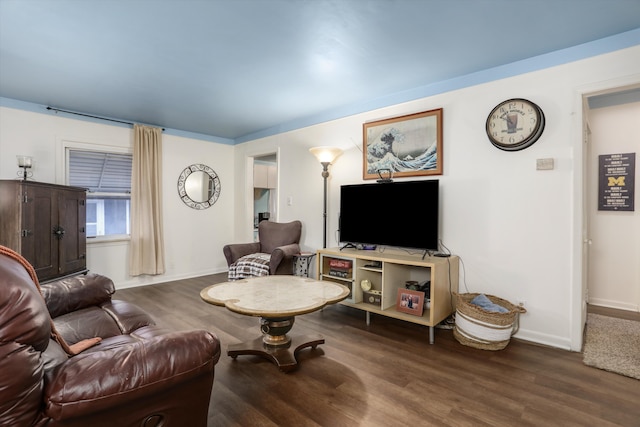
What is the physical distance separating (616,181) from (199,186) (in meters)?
5.69

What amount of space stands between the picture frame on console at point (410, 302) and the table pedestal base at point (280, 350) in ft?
2.70

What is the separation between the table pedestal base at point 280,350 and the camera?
2.17 metres

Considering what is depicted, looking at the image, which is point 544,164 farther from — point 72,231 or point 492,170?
point 72,231

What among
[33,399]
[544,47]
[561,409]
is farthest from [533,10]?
[33,399]

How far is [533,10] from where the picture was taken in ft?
6.59

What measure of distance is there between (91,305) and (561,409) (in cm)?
290

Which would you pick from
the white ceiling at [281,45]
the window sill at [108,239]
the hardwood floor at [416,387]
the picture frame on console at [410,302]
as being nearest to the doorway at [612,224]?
the white ceiling at [281,45]

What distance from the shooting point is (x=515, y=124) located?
2.69 metres

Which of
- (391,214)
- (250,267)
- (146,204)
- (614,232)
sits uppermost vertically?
(146,204)

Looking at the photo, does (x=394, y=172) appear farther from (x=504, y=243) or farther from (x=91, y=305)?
(x=91, y=305)

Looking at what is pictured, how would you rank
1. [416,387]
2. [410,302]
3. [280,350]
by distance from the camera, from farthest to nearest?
[410,302] < [280,350] < [416,387]

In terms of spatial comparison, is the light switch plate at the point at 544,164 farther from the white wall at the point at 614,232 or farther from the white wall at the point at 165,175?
the white wall at the point at 165,175

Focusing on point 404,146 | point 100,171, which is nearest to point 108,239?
point 100,171

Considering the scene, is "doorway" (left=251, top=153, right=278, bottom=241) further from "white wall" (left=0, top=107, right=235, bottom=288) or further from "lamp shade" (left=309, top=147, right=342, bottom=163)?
"lamp shade" (left=309, top=147, right=342, bottom=163)
